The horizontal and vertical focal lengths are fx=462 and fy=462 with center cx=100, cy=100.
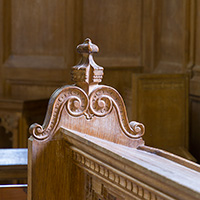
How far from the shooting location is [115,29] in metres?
5.59

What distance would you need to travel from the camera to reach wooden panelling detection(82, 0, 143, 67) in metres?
5.55

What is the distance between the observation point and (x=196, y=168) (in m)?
1.47

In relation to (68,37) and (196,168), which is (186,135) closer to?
(68,37)

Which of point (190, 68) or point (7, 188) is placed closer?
point (7, 188)

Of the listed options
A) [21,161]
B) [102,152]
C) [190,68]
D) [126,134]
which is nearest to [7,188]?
[21,161]

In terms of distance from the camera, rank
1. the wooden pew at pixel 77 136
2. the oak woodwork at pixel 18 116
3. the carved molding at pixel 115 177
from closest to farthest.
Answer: the carved molding at pixel 115 177 < the wooden pew at pixel 77 136 < the oak woodwork at pixel 18 116

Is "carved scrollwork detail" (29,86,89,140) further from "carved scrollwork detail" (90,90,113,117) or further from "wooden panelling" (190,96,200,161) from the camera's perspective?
"wooden panelling" (190,96,200,161)

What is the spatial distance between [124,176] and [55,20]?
454cm

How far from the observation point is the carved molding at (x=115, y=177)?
1.24 m

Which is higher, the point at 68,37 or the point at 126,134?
the point at 68,37

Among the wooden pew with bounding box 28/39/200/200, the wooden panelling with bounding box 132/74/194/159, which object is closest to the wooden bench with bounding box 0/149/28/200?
the wooden pew with bounding box 28/39/200/200

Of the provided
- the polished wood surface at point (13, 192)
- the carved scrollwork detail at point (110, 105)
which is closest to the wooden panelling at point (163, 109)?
the polished wood surface at point (13, 192)

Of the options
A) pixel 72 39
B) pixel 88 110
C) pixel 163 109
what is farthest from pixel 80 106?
pixel 72 39

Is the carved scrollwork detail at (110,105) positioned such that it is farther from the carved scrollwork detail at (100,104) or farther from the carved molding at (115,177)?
the carved molding at (115,177)
